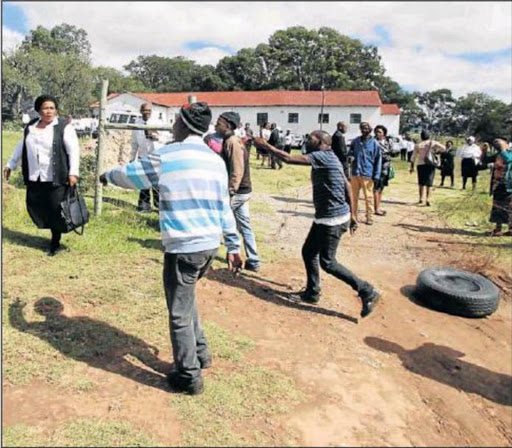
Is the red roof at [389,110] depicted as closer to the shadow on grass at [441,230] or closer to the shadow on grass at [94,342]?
the shadow on grass at [441,230]

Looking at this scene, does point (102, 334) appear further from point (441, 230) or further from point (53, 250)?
point (441, 230)

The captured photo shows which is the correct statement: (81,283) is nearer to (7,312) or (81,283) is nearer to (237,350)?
(7,312)

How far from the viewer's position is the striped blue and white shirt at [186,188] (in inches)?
122

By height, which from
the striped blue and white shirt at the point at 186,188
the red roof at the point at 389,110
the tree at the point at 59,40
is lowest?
the striped blue and white shirt at the point at 186,188

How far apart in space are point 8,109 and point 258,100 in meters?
22.4

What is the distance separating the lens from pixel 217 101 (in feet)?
155

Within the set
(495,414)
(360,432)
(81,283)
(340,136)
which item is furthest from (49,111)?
(340,136)

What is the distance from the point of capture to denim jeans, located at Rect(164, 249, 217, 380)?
3203 mm

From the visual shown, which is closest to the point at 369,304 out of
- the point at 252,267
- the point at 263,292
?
the point at 263,292

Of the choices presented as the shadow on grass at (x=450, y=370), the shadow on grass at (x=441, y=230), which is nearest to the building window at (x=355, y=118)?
the shadow on grass at (x=441, y=230)

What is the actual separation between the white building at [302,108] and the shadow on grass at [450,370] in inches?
1578

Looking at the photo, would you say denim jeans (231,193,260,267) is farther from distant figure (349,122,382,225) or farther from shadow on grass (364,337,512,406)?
distant figure (349,122,382,225)

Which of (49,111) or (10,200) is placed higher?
(49,111)

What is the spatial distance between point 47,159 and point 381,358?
4.01 metres
